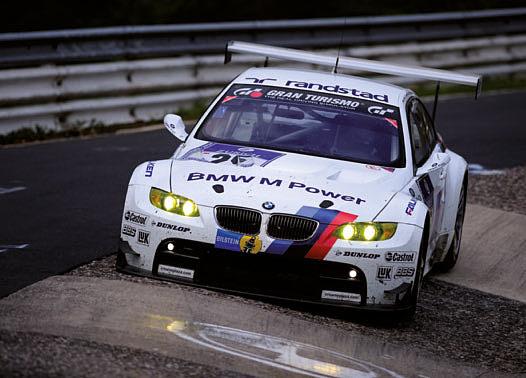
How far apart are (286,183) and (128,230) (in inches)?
41.5

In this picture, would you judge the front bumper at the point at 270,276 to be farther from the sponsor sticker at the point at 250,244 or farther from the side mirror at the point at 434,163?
the side mirror at the point at 434,163

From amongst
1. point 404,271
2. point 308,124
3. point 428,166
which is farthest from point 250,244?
point 428,166

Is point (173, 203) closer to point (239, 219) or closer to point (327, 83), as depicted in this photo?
point (239, 219)

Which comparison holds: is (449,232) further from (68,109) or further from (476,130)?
(476,130)

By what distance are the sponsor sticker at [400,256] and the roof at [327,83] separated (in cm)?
193

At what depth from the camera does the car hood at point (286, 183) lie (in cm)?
775

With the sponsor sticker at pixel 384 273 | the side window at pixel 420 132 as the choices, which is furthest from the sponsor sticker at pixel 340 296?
the side window at pixel 420 132

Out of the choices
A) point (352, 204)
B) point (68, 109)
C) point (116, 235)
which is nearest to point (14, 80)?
point (68, 109)

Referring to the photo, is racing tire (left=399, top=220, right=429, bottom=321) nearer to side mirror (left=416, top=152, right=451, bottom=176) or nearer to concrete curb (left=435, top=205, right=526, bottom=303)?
side mirror (left=416, top=152, right=451, bottom=176)

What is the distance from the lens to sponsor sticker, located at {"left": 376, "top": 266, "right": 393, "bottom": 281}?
25.2ft

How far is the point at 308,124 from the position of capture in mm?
9094

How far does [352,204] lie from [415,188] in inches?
33.2

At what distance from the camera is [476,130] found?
1761 cm

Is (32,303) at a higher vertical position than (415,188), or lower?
lower
